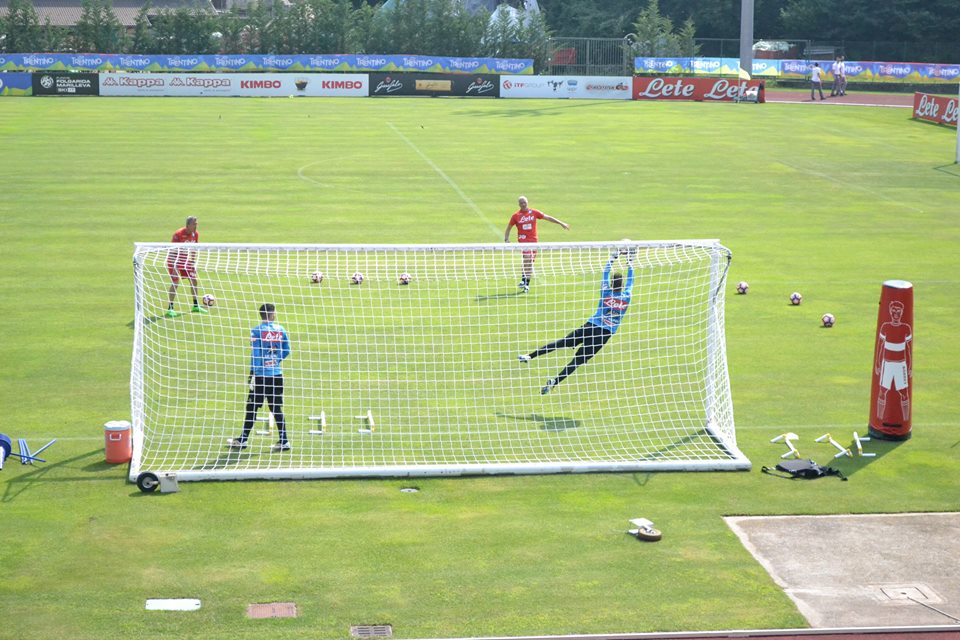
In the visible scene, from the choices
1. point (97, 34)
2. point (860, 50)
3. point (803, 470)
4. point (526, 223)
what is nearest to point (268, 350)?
point (803, 470)

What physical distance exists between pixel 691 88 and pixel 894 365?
52.7m

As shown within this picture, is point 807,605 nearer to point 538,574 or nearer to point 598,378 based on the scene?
point 538,574

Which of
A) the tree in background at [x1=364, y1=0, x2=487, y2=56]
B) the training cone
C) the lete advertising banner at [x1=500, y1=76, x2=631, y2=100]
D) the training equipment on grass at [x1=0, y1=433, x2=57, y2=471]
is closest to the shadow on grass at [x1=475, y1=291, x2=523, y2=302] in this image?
the training cone

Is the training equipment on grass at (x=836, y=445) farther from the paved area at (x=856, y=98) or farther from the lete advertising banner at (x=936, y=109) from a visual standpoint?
the paved area at (x=856, y=98)

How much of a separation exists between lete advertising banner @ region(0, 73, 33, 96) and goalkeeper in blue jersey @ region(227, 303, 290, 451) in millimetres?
54659

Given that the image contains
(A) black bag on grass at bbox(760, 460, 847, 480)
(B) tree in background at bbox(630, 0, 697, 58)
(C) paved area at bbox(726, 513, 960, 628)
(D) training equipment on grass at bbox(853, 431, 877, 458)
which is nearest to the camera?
(C) paved area at bbox(726, 513, 960, 628)

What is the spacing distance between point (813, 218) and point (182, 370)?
1885 cm

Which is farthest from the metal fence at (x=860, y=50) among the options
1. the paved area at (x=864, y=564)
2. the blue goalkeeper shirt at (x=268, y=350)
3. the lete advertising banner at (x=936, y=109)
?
the paved area at (x=864, y=564)

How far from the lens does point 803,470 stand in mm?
12812

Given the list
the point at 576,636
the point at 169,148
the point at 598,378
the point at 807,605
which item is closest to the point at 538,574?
the point at 576,636

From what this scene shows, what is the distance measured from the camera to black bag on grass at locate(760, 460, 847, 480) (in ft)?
42.0

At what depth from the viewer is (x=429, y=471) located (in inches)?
505

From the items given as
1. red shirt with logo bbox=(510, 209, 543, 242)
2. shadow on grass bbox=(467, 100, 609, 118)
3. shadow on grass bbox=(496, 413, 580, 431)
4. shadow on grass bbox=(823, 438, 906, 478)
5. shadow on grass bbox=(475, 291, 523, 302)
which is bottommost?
shadow on grass bbox=(823, 438, 906, 478)

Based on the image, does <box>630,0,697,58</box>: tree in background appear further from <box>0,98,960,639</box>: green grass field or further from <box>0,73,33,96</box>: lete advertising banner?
<box>0,73,33,96</box>: lete advertising banner
